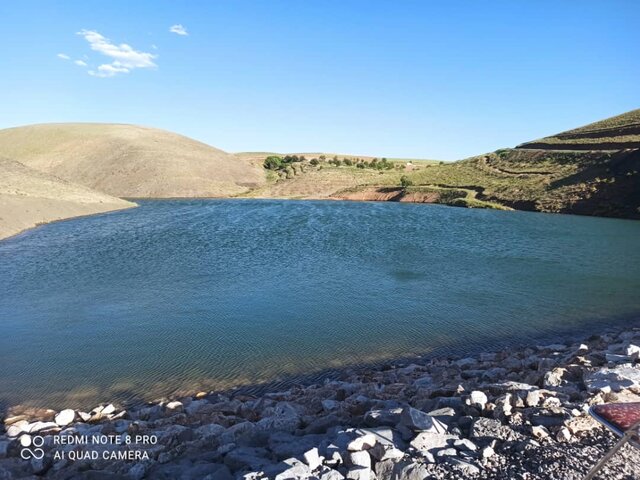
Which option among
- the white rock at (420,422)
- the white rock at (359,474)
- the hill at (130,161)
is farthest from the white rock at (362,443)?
the hill at (130,161)

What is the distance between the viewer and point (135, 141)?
109250 mm

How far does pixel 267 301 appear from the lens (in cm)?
1822

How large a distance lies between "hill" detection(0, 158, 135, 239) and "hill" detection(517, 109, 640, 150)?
2822 inches

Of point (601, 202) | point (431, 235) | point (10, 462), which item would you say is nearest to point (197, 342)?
point (10, 462)

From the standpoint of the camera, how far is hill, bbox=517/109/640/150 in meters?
69.7

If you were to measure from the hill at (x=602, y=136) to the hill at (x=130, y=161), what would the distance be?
189 ft

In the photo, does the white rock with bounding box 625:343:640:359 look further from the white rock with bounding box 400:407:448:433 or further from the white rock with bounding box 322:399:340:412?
the white rock with bounding box 322:399:340:412

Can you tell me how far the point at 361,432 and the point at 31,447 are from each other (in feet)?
18.6

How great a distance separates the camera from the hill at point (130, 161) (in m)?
88.2

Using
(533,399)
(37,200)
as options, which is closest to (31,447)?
(533,399)

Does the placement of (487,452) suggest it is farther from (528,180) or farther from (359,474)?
(528,180)

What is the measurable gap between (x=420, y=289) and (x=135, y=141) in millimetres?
104477

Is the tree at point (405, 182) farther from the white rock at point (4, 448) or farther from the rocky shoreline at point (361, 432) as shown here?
the white rock at point (4, 448)

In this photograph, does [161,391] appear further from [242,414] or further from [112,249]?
[112,249]
